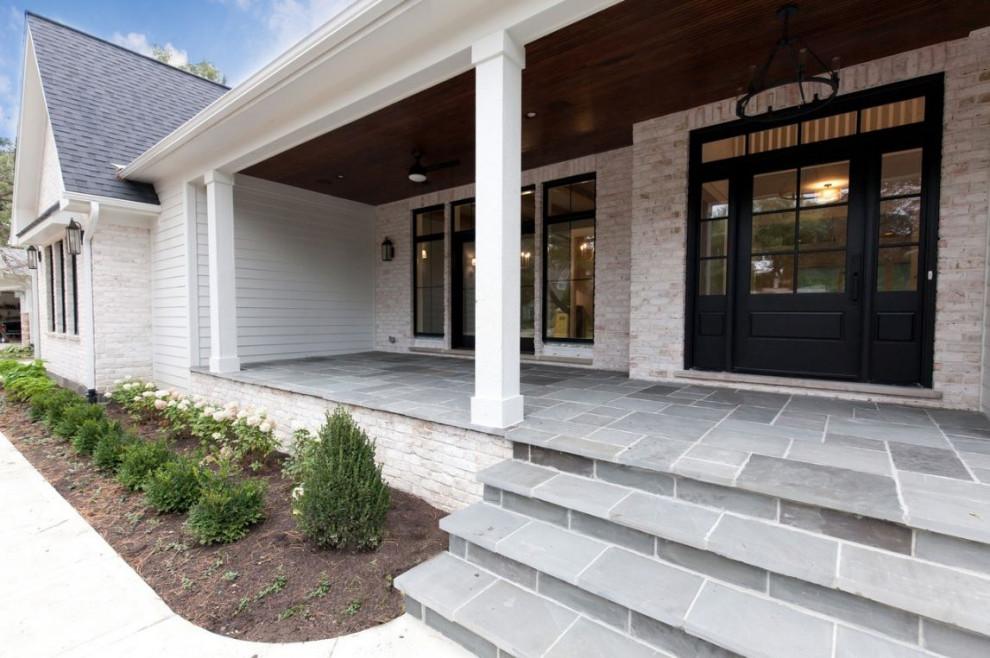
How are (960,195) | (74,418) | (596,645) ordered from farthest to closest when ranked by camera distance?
(74,418) → (960,195) → (596,645)

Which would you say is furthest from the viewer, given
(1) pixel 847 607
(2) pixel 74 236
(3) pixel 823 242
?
(2) pixel 74 236

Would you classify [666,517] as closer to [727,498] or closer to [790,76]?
[727,498]

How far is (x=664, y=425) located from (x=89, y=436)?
501cm

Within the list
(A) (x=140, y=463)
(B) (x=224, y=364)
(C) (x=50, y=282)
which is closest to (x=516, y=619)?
(A) (x=140, y=463)

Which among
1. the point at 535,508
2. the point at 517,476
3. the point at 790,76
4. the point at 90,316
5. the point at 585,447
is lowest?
the point at 535,508

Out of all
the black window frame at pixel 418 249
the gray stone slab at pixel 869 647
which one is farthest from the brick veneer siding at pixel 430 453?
the black window frame at pixel 418 249

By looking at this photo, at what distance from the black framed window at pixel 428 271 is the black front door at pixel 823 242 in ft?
12.9

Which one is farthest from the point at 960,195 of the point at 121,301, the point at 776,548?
the point at 121,301

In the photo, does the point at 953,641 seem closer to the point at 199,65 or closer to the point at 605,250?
the point at 605,250

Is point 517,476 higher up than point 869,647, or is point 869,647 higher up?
point 517,476

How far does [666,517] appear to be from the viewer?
1884 millimetres

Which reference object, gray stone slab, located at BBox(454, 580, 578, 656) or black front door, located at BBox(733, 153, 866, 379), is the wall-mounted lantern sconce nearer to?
black front door, located at BBox(733, 153, 866, 379)

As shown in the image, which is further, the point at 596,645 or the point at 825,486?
the point at 825,486

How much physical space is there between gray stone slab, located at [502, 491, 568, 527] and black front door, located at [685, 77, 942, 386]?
2.74 meters
